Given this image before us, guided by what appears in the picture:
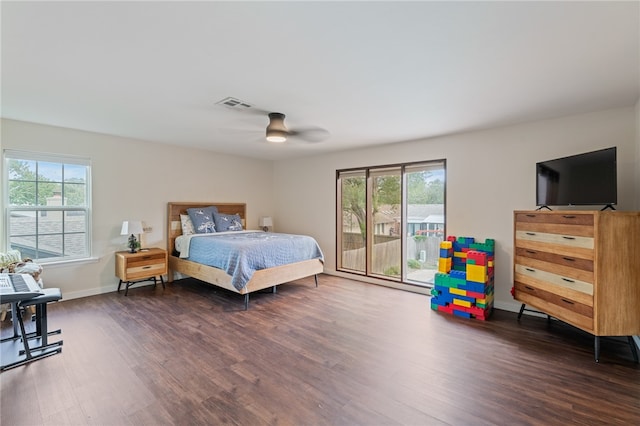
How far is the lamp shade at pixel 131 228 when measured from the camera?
416 cm

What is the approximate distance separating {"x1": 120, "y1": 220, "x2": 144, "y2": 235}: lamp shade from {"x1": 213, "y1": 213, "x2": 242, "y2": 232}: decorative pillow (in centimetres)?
125

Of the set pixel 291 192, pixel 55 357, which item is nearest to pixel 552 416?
pixel 55 357

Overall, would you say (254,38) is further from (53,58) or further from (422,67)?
(53,58)

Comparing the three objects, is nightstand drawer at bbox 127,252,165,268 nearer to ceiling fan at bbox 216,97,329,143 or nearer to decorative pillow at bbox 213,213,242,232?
decorative pillow at bbox 213,213,242,232

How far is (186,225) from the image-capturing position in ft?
16.2

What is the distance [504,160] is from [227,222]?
452 cm

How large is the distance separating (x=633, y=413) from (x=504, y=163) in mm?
2678

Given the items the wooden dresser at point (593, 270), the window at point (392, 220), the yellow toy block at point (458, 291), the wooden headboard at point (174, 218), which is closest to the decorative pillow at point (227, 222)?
the wooden headboard at point (174, 218)

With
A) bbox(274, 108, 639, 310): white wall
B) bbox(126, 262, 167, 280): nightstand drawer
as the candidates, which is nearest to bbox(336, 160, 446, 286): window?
bbox(274, 108, 639, 310): white wall

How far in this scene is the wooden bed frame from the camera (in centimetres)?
375

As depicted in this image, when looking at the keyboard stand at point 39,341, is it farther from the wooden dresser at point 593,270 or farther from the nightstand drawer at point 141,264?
the wooden dresser at point 593,270

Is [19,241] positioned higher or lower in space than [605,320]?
higher

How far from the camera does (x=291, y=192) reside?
20.4 feet

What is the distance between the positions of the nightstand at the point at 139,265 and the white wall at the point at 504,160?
3.64 m
